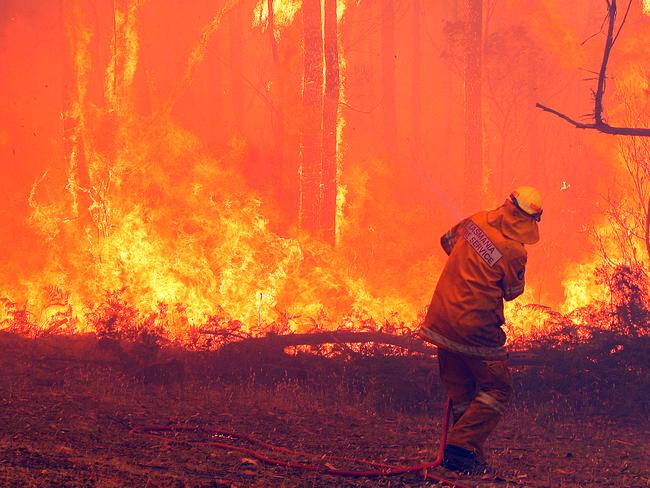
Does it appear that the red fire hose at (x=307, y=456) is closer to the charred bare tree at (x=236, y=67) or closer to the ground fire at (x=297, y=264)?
the ground fire at (x=297, y=264)

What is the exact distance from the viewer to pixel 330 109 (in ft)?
46.1

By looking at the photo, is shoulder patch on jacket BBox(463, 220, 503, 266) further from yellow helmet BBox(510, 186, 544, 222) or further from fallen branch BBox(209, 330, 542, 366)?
fallen branch BBox(209, 330, 542, 366)

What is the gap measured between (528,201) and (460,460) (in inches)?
74.6

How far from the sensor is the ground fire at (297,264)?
571 cm

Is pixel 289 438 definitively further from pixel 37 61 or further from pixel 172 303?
pixel 37 61

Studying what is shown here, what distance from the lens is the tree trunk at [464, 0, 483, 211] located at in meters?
20.2

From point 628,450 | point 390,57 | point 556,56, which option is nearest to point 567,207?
point 556,56

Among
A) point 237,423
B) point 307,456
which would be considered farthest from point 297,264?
point 307,456

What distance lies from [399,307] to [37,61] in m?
18.2

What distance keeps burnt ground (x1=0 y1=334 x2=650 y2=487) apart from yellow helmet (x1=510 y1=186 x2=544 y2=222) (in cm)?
192

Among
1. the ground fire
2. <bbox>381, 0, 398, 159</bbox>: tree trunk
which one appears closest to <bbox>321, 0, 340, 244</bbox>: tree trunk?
the ground fire

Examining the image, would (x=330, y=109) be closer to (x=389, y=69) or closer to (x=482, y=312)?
(x=482, y=312)

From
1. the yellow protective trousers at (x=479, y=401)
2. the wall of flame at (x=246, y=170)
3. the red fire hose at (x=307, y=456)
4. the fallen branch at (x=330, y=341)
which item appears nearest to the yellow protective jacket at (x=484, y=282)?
the yellow protective trousers at (x=479, y=401)

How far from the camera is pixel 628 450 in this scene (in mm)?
6352
